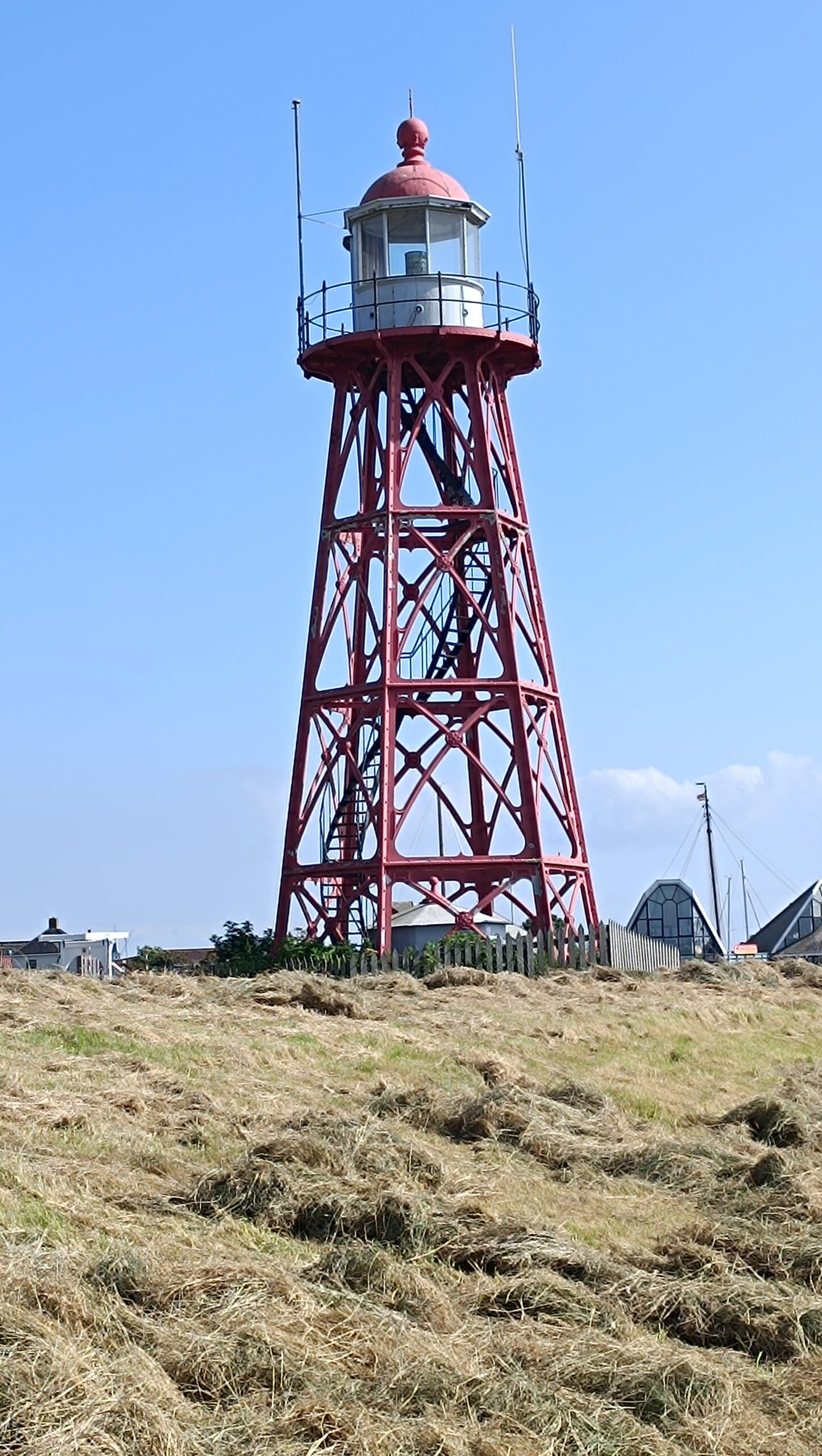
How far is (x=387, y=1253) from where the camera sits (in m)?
13.2

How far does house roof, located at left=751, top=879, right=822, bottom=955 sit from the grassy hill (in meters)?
53.8

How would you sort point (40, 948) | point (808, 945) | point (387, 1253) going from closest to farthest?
1. point (387, 1253)
2. point (40, 948)
3. point (808, 945)

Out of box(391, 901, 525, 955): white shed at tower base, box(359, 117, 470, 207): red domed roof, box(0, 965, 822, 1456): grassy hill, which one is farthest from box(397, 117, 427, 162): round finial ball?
box(0, 965, 822, 1456): grassy hill

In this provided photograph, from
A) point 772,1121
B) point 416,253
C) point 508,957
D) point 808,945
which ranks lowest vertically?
point 772,1121

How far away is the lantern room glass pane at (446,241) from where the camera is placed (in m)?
44.4

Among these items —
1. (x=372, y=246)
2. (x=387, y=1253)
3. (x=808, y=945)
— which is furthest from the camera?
(x=808, y=945)

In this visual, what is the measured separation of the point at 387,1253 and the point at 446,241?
34.6 meters

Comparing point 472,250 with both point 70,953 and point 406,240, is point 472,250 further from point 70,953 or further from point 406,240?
point 70,953

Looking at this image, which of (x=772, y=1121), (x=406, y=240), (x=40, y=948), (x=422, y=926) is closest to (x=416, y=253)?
(x=406, y=240)

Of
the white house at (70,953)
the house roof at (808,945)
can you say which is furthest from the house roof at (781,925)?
the white house at (70,953)

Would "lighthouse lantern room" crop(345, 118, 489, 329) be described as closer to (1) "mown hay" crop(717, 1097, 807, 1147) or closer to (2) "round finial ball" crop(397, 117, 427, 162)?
(2) "round finial ball" crop(397, 117, 427, 162)

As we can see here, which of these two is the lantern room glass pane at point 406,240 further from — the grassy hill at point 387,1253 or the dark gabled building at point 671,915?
the dark gabled building at point 671,915

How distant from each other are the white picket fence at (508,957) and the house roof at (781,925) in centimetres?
3483

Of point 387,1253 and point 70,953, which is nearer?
point 387,1253
